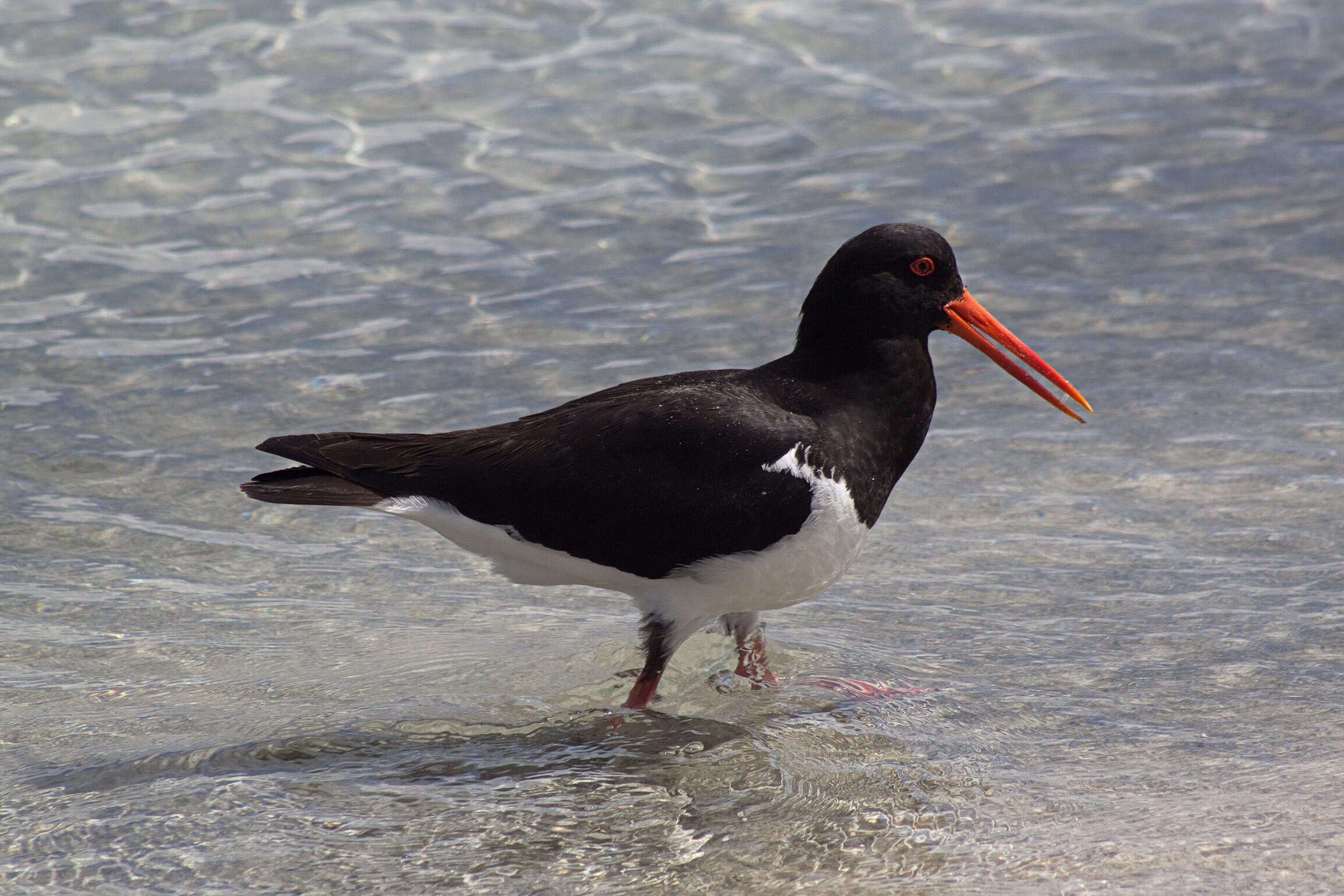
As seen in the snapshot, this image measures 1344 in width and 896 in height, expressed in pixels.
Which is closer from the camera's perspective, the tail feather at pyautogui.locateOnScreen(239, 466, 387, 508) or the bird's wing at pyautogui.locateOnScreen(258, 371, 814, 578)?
the bird's wing at pyautogui.locateOnScreen(258, 371, 814, 578)

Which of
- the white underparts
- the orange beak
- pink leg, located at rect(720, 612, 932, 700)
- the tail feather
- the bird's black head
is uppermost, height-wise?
the bird's black head

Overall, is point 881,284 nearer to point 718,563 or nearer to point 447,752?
point 718,563

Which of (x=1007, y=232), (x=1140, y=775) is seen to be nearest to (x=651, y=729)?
(x=1140, y=775)

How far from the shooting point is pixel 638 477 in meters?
4.06

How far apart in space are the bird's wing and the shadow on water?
49cm

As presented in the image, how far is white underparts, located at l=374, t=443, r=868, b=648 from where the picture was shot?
3.98 meters

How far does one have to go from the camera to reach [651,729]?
421 centimetres

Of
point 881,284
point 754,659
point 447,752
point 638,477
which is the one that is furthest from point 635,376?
point 447,752

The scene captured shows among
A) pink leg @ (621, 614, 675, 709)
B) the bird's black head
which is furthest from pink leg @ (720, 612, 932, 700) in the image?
the bird's black head

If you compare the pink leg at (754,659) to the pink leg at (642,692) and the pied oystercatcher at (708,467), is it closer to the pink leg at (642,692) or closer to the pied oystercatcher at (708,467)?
the pied oystercatcher at (708,467)

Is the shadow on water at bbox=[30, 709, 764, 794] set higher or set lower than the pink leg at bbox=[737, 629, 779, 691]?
lower

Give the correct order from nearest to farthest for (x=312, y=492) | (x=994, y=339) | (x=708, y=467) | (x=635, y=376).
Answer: (x=708, y=467) → (x=312, y=492) → (x=994, y=339) → (x=635, y=376)

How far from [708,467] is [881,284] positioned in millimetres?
794

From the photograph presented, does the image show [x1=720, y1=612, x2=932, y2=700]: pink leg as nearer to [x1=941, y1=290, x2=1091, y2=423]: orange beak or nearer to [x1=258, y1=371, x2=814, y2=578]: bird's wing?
[x1=258, y1=371, x2=814, y2=578]: bird's wing
